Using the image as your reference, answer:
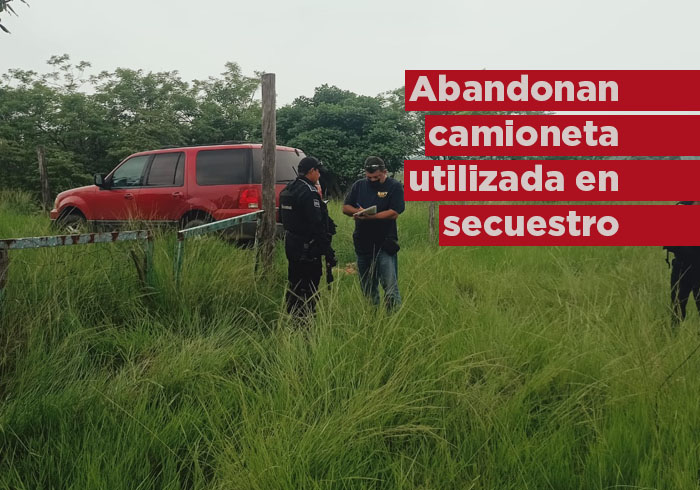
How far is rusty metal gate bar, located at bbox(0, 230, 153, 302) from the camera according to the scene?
313 centimetres

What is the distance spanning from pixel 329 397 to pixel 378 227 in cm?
283

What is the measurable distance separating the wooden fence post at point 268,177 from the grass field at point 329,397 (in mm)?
1790

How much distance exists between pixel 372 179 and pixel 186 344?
8.98 ft

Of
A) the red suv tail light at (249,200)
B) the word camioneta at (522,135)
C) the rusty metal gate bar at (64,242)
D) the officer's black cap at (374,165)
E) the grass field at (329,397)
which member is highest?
the word camioneta at (522,135)

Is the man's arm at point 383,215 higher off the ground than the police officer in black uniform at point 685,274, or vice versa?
the man's arm at point 383,215

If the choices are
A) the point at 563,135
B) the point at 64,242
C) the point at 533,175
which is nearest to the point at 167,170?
the point at 64,242

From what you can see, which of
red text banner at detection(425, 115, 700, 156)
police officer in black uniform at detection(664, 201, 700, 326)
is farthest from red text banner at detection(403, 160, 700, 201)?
police officer in black uniform at detection(664, 201, 700, 326)

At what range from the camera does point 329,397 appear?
2.55m

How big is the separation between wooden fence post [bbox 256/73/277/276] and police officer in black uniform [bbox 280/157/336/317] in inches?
50.6

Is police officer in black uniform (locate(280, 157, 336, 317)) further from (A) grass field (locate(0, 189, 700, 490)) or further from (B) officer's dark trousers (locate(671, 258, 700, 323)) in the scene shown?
(B) officer's dark trousers (locate(671, 258, 700, 323))

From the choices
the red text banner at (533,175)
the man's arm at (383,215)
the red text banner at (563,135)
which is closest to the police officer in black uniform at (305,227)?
the man's arm at (383,215)

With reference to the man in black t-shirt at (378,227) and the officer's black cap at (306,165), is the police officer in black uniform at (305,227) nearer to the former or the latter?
the officer's black cap at (306,165)

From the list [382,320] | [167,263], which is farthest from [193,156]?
[382,320]

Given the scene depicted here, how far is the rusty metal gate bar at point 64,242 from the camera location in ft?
10.3
